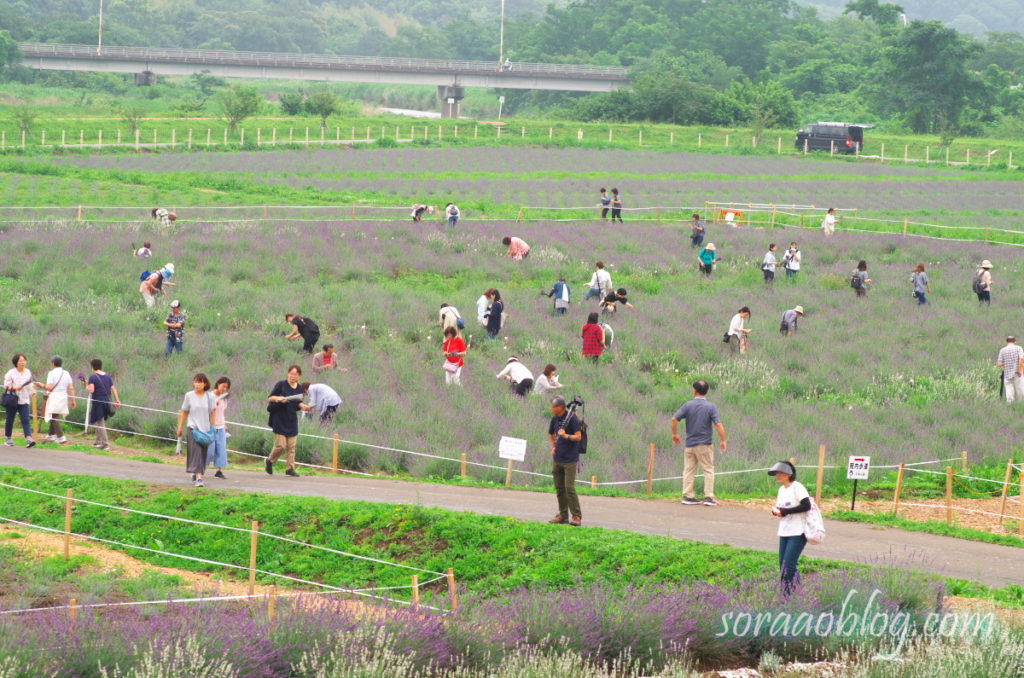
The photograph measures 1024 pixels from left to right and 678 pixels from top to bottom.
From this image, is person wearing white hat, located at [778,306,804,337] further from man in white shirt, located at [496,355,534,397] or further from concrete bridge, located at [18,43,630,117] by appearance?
concrete bridge, located at [18,43,630,117]

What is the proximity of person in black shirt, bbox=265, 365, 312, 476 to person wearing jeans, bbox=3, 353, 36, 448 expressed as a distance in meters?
4.14

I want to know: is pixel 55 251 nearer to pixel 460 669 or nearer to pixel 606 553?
pixel 606 553

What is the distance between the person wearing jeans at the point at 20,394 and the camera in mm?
19531

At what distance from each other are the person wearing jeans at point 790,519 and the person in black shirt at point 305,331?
15034 mm

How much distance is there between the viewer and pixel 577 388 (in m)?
24.1

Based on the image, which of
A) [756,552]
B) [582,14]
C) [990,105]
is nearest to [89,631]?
[756,552]

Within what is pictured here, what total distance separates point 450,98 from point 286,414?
102 meters

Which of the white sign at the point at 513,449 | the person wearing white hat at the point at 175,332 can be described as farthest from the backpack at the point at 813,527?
the person wearing white hat at the point at 175,332

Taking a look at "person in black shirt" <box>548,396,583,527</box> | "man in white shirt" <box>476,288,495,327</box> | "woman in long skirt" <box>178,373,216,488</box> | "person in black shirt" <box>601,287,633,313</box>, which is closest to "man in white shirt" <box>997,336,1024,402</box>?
"person in black shirt" <box>601,287,633,313</box>

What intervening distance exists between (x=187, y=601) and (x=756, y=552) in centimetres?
589

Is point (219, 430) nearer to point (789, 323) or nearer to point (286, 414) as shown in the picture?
point (286, 414)

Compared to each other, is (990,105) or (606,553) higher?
(990,105)

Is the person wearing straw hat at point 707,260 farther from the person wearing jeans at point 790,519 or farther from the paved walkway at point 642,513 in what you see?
the person wearing jeans at point 790,519

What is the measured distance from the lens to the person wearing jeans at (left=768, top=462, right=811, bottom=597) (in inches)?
470
